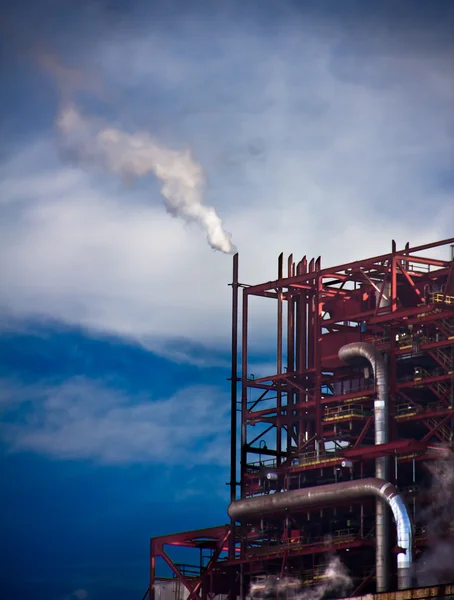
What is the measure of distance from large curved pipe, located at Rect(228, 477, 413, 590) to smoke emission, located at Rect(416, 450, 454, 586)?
1.57 meters

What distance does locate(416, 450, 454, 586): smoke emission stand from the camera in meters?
116

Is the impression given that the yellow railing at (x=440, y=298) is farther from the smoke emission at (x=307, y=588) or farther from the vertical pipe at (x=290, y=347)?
the smoke emission at (x=307, y=588)

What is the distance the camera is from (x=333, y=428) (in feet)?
430

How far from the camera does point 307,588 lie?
124 metres

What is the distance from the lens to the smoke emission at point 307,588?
400ft

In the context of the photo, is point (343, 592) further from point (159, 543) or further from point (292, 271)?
point (292, 271)

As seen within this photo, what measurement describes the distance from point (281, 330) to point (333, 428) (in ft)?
41.8

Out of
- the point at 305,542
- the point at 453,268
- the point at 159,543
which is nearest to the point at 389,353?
the point at 453,268

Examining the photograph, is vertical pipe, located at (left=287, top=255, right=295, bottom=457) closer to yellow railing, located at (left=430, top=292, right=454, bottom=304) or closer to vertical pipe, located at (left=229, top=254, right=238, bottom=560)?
vertical pipe, located at (left=229, top=254, right=238, bottom=560)

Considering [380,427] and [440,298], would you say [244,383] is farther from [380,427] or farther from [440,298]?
[440,298]

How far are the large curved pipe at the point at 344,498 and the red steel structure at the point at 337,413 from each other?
83 centimetres

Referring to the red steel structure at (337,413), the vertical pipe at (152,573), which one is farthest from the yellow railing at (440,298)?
the vertical pipe at (152,573)

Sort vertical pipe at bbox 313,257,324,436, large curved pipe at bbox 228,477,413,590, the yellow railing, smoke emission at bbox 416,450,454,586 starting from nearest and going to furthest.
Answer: smoke emission at bbox 416,450,454,586, large curved pipe at bbox 228,477,413,590, the yellow railing, vertical pipe at bbox 313,257,324,436

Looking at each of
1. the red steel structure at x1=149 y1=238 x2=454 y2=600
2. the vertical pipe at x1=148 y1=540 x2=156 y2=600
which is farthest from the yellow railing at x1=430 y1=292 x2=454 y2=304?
the vertical pipe at x1=148 y1=540 x2=156 y2=600
